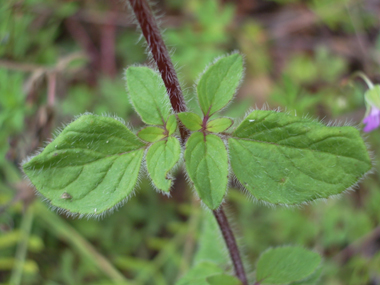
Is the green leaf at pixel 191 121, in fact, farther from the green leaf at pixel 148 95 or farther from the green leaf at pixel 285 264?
the green leaf at pixel 285 264

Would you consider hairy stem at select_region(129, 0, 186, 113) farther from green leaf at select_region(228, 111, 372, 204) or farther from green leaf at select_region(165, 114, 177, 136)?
green leaf at select_region(228, 111, 372, 204)

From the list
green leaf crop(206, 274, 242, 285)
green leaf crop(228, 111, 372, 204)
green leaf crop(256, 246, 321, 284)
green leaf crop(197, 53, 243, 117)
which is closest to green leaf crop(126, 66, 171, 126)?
green leaf crop(197, 53, 243, 117)

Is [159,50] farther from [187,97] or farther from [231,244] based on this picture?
[187,97]

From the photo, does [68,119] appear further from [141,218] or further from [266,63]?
[266,63]

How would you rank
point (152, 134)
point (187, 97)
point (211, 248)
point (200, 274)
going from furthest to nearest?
point (187, 97) → point (211, 248) → point (200, 274) → point (152, 134)

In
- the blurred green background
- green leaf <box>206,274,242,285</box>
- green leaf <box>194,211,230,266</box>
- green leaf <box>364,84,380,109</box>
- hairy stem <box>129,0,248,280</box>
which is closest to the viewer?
hairy stem <box>129,0,248,280</box>

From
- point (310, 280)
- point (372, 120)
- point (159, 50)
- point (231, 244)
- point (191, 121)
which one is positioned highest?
point (159, 50)

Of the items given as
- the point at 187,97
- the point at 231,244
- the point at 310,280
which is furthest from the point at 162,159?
the point at 187,97
